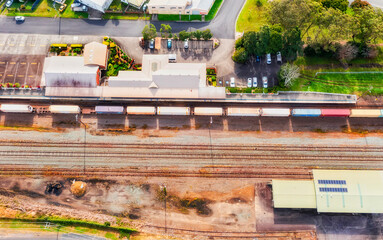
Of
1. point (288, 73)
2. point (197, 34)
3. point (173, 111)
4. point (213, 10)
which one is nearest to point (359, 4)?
point (288, 73)

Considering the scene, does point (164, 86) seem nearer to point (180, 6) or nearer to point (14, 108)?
point (180, 6)

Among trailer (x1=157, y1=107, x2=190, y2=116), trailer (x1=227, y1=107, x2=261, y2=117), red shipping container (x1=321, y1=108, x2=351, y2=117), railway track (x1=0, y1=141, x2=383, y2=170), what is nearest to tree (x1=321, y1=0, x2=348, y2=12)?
Answer: red shipping container (x1=321, y1=108, x2=351, y2=117)

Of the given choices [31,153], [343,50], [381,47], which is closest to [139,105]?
[31,153]

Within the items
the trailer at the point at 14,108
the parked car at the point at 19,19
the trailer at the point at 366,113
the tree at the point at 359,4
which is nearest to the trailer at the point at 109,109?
the trailer at the point at 14,108

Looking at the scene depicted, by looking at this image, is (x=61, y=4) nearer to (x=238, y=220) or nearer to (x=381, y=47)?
(x=238, y=220)

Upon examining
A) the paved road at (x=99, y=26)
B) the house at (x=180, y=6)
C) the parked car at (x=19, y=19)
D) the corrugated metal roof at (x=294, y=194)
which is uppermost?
the house at (x=180, y=6)

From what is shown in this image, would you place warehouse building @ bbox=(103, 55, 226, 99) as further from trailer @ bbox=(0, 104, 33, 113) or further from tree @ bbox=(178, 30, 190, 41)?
trailer @ bbox=(0, 104, 33, 113)

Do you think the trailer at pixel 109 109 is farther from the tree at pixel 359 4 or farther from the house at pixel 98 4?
the tree at pixel 359 4
